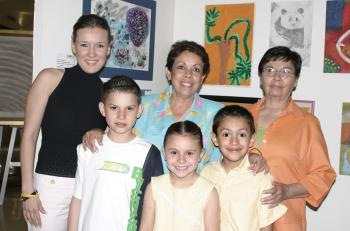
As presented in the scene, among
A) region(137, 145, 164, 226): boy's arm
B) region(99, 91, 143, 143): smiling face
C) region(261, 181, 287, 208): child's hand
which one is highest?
region(99, 91, 143, 143): smiling face

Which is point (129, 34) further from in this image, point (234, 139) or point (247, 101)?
point (234, 139)

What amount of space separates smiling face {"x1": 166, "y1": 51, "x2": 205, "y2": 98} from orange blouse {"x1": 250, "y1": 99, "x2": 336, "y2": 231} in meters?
0.45

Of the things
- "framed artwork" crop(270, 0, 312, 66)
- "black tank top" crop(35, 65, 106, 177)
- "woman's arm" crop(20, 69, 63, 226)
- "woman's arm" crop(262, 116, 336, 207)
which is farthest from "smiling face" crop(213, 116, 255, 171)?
"framed artwork" crop(270, 0, 312, 66)

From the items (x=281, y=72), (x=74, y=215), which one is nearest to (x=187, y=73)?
(x=281, y=72)

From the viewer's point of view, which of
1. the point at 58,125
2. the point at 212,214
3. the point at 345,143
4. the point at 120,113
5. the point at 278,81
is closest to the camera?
the point at 212,214

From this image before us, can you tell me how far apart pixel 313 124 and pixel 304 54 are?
1226 millimetres

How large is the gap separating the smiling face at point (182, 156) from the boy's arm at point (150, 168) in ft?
0.23

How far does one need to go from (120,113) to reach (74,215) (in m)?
0.51

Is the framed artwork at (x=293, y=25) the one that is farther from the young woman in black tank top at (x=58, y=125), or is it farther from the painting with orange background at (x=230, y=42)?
the young woman in black tank top at (x=58, y=125)

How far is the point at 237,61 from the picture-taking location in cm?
337

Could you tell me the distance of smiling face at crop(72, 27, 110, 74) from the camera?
6.50ft

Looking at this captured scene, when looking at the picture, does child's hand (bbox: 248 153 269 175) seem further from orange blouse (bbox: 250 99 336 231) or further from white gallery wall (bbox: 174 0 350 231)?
white gallery wall (bbox: 174 0 350 231)

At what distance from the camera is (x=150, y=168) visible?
184 centimetres

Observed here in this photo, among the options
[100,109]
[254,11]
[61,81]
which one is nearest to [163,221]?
[100,109]
